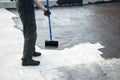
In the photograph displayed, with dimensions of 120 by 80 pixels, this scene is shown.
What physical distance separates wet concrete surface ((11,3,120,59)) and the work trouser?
0.92m

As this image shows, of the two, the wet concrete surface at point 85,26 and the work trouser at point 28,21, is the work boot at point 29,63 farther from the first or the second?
the wet concrete surface at point 85,26

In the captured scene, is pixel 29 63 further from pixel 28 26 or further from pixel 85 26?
pixel 85 26

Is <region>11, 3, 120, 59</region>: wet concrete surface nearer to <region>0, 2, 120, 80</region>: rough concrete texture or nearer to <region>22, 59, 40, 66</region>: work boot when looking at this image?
<region>0, 2, 120, 80</region>: rough concrete texture

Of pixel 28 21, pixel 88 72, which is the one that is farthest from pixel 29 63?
pixel 88 72

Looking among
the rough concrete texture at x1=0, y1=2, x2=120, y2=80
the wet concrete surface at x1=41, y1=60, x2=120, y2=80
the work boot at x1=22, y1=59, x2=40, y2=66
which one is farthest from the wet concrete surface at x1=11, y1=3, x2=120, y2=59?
the work boot at x1=22, y1=59, x2=40, y2=66

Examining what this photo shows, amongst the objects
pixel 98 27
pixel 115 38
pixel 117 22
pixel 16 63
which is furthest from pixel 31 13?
pixel 117 22

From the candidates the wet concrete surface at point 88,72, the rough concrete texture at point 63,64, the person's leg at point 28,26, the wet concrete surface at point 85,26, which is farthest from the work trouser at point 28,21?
the wet concrete surface at point 85,26

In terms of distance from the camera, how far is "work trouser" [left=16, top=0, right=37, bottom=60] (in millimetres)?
3625

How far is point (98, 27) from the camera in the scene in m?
5.87

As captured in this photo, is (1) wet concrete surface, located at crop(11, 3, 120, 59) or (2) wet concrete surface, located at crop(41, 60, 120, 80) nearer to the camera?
(2) wet concrete surface, located at crop(41, 60, 120, 80)

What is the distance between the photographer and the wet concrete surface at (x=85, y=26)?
483 cm

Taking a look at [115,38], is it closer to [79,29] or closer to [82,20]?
[79,29]

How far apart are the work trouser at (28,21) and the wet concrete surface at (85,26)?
3.02 feet

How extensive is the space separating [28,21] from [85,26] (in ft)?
8.06
